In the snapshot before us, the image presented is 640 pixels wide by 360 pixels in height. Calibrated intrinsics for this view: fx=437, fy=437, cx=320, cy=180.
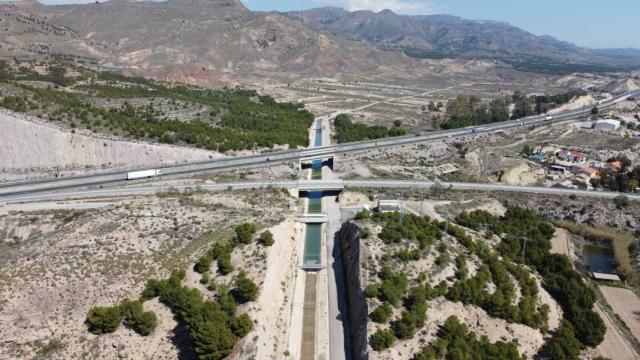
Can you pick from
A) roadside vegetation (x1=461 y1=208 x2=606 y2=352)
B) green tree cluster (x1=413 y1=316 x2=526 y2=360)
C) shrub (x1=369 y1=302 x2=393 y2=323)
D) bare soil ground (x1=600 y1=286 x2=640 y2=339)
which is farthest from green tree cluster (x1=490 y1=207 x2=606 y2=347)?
shrub (x1=369 y1=302 x2=393 y2=323)

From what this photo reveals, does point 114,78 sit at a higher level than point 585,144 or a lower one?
higher

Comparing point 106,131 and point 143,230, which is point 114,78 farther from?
point 143,230

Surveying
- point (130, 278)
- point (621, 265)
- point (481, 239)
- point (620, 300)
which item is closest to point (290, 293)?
point (130, 278)

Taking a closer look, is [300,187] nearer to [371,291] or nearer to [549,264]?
[371,291]

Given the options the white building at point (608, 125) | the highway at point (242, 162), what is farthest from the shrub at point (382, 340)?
the white building at point (608, 125)

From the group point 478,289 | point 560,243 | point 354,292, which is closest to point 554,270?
point 478,289

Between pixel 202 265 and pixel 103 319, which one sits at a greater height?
pixel 202 265
